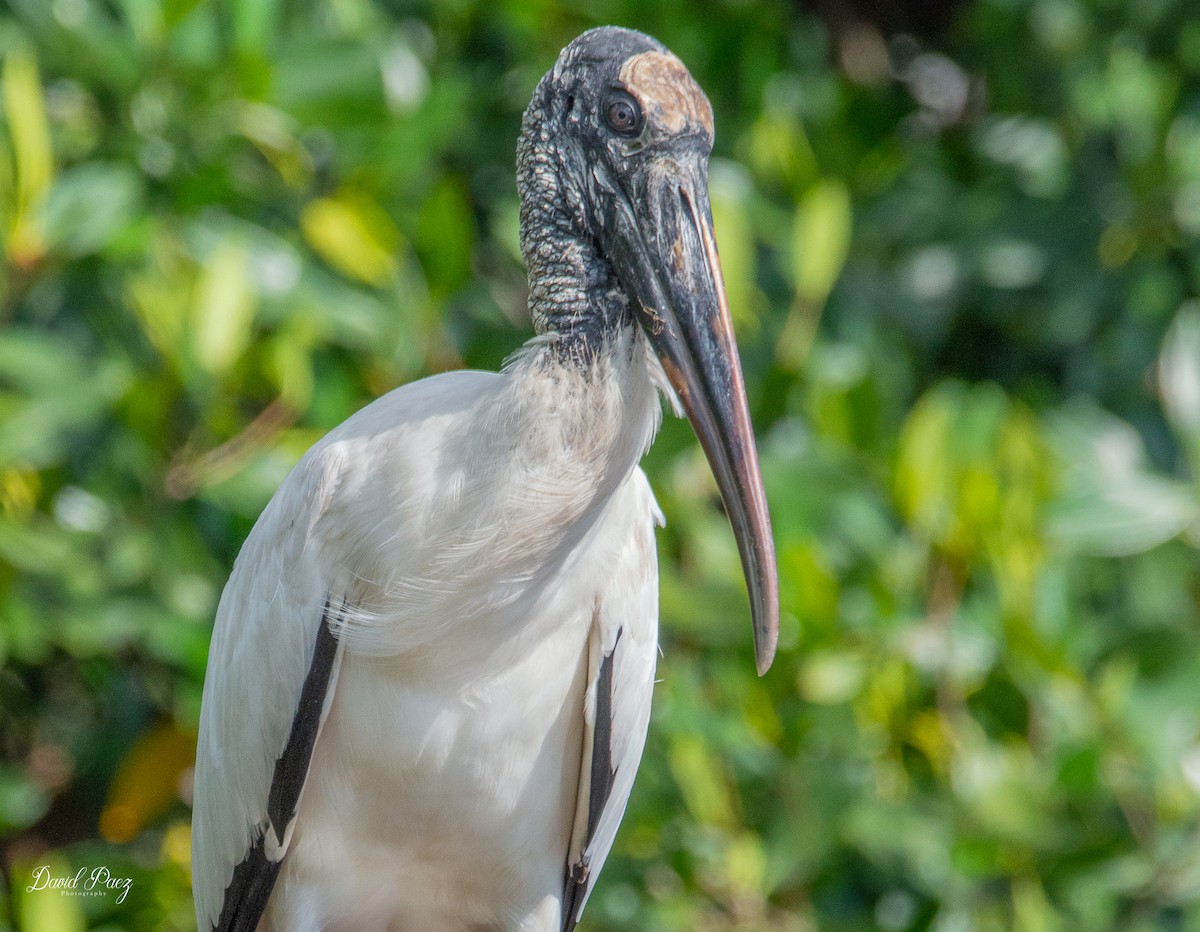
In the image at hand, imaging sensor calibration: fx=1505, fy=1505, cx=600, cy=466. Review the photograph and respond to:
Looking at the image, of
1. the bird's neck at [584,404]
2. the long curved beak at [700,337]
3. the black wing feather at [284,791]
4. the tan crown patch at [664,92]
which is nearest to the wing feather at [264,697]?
the black wing feather at [284,791]

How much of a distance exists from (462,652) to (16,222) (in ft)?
4.46

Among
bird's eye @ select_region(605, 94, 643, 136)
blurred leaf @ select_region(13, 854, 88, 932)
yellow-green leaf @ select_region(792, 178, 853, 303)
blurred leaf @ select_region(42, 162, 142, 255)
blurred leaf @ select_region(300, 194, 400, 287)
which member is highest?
bird's eye @ select_region(605, 94, 643, 136)

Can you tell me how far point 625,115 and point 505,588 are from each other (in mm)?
542

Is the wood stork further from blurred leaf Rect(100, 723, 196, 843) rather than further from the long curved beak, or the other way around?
blurred leaf Rect(100, 723, 196, 843)

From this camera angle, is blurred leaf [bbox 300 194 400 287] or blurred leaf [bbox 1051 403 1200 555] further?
blurred leaf [bbox 300 194 400 287]

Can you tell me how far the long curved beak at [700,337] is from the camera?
155 cm

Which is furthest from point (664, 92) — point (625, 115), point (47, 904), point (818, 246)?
point (47, 904)

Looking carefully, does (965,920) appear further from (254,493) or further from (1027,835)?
A: (254,493)

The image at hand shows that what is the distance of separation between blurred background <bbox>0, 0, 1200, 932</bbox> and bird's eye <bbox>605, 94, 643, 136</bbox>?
43.6 inches

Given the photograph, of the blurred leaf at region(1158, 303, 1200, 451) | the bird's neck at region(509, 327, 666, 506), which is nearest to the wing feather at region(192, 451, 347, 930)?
the bird's neck at region(509, 327, 666, 506)

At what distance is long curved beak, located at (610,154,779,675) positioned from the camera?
1553 millimetres

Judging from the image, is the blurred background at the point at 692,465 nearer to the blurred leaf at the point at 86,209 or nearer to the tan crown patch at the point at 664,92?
the blurred leaf at the point at 86,209

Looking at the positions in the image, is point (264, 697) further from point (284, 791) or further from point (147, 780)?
point (147, 780)

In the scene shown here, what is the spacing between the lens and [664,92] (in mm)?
1598
